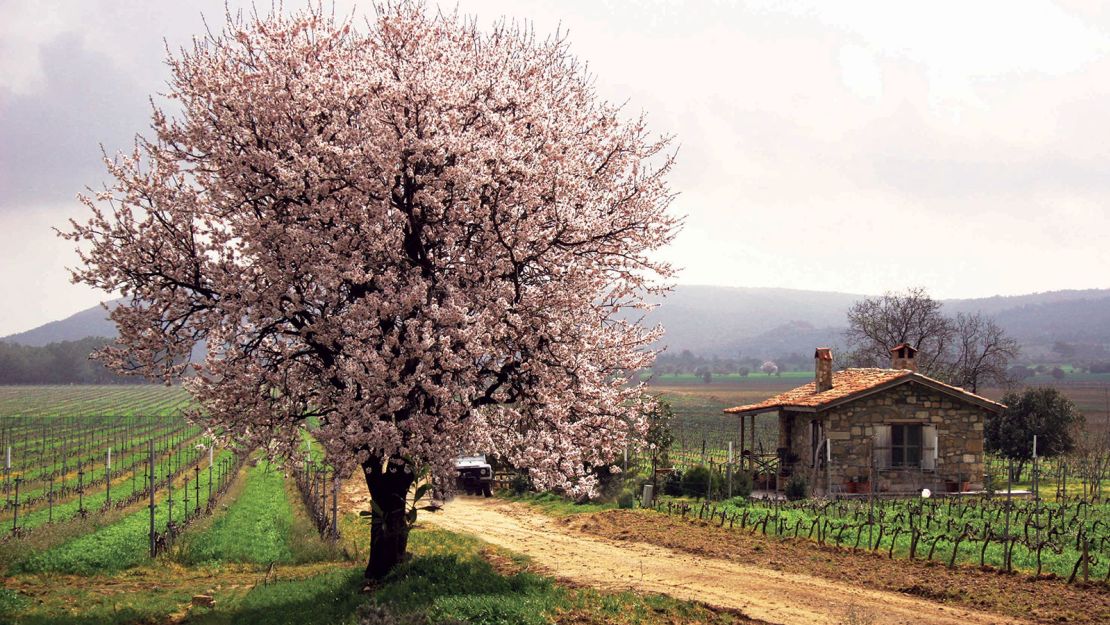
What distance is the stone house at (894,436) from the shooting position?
37125 mm

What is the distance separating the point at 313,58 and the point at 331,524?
1462 cm

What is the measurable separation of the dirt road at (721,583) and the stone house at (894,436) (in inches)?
528

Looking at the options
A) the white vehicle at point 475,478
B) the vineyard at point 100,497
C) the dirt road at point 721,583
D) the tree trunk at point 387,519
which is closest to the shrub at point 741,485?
the dirt road at point 721,583

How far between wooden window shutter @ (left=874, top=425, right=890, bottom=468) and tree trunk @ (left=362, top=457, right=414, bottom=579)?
23.9 m

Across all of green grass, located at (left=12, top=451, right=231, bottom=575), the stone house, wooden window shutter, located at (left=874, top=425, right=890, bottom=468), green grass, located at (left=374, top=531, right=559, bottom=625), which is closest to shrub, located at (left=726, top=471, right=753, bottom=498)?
the stone house

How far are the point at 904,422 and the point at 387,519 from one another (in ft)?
83.0

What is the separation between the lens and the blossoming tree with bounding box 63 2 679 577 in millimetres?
17344

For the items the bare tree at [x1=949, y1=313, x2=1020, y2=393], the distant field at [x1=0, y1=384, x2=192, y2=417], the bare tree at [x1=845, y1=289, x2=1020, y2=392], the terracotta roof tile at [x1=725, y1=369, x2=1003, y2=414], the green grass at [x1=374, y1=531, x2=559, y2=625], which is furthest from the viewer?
the distant field at [x1=0, y1=384, x2=192, y2=417]

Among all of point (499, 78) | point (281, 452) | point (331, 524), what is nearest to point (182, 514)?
point (331, 524)

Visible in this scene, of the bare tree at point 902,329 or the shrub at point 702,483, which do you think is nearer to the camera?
the shrub at point 702,483

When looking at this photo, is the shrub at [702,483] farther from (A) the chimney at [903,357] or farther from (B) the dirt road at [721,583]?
(A) the chimney at [903,357]

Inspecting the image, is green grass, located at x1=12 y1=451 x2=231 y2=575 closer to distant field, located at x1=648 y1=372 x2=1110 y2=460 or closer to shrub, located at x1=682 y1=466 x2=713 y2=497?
distant field, located at x1=648 y1=372 x2=1110 y2=460

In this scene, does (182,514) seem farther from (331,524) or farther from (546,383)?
(546,383)

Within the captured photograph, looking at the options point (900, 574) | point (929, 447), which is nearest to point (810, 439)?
point (929, 447)
